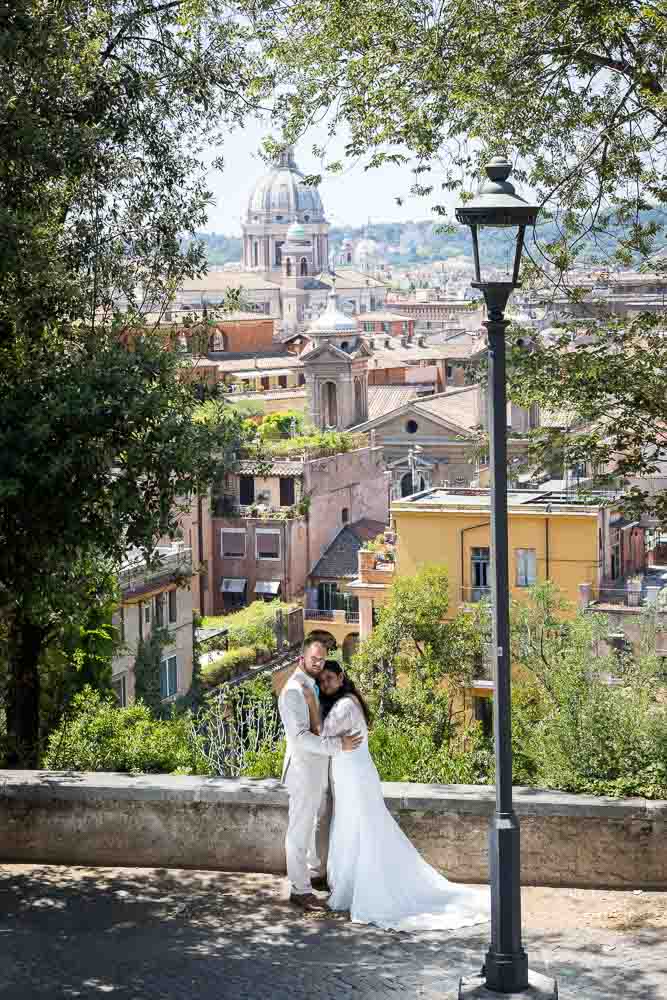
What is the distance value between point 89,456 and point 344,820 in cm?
198

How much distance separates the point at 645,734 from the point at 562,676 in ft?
4.25

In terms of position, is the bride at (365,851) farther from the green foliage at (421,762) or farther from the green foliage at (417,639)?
the green foliage at (417,639)

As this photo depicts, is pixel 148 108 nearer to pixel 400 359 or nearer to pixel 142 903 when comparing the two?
pixel 142 903

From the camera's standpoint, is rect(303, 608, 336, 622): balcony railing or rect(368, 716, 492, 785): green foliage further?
rect(303, 608, 336, 622): balcony railing

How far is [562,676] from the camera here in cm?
836

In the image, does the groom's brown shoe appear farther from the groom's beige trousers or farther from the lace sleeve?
the lace sleeve

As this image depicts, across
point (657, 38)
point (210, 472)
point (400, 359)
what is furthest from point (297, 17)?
point (400, 359)

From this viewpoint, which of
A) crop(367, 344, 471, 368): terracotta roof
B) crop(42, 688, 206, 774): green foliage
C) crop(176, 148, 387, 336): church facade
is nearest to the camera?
crop(42, 688, 206, 774): green foliage

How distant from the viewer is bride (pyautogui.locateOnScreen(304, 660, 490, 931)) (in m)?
6.32

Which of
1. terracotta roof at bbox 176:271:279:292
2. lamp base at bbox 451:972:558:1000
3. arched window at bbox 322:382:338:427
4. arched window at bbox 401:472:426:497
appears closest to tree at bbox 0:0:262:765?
lamp base at bbox 451:972:558:1000

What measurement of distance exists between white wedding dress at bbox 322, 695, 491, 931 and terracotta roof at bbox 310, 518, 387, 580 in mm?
50169

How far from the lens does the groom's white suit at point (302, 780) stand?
6.41 m

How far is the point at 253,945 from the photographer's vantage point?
6.07 metres

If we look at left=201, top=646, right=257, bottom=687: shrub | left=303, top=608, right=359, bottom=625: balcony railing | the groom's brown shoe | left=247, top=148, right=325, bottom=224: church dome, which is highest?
left=247, top=148, right=325, bottom=224: church dome
